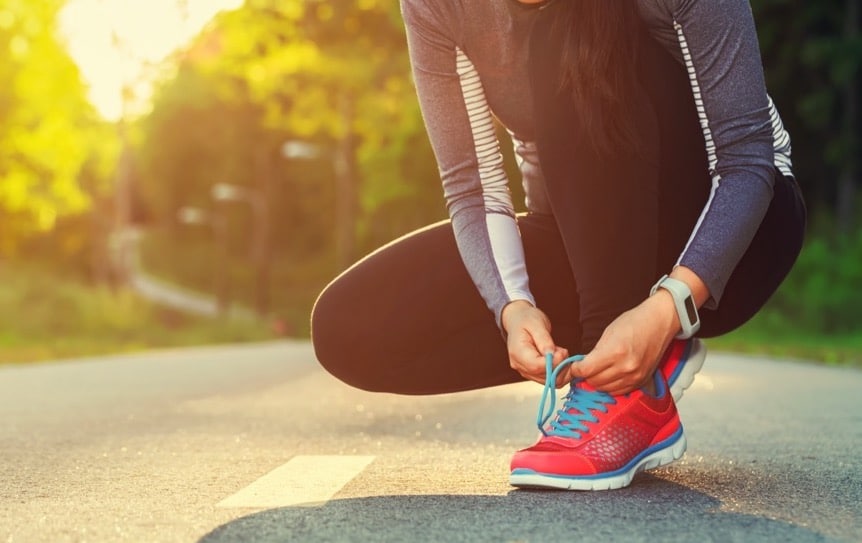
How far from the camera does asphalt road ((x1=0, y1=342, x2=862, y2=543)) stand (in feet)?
8.04

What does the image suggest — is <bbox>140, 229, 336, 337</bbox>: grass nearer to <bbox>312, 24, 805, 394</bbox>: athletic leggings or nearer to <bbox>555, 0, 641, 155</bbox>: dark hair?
<bbox>312, 24, 805, 394</bbox>: athletic leggings

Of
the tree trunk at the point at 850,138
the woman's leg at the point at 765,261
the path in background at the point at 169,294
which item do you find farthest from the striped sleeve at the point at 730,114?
the path in background at the point at 169,294

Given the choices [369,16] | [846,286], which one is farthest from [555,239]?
[369,16]

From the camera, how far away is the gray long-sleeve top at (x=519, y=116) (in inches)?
120

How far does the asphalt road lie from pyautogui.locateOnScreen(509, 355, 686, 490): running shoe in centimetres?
5

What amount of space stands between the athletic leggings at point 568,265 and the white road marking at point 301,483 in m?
0.23

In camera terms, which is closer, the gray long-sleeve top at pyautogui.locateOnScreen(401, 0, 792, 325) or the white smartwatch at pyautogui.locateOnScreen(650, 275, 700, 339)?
the white smartwatch at pyautogui.locateOnScreen(650, 275, 700, 339)

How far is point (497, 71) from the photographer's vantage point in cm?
334

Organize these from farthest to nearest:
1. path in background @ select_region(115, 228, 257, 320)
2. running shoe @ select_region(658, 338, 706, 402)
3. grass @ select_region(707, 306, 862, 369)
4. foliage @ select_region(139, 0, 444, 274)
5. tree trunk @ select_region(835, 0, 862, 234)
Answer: path in background @ select_region(115, 228, 257, 320) → foliage @ select_region(139, 0, 444, 274) → tree trunk @ select_region(835, 0, 862, 234) → grass @ select_region(707, 306, 862, 369) → running shoe @ select_region(658, 338, 706, 402)

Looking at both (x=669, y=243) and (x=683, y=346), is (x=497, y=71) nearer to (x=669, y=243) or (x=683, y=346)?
(x=669, y=243)

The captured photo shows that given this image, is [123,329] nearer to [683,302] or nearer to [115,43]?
[115,43]

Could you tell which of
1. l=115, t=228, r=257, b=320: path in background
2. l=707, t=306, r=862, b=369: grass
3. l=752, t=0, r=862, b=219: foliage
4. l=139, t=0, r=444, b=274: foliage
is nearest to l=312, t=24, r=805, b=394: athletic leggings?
l=707, t=306, r=862, b=369: grass

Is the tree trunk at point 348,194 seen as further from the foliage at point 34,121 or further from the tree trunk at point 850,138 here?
the tree trunk at point 850,138

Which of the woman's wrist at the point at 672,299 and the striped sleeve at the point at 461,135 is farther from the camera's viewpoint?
the striped sleeve at the point at 461,135
